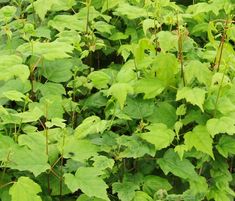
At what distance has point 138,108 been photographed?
7.73 ft

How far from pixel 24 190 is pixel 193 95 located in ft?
2.63

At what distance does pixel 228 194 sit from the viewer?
2.34 m

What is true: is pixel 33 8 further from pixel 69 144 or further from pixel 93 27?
pixel 69 144

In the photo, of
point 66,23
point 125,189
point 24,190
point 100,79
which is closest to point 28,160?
point 24,190

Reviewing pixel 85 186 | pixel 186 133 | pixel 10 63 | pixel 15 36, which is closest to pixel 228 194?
pixel 186 133

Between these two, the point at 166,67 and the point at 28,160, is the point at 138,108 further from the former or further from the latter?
the point at 28,160

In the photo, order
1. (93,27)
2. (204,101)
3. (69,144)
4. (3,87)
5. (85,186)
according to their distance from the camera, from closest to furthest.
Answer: (85,186)
(69,144)
(204,101)
(3,87)
(93,27)

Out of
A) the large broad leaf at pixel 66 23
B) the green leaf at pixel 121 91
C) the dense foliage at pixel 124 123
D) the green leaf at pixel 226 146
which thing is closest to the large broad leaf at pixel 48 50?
the dense foliage at pixel 124 123

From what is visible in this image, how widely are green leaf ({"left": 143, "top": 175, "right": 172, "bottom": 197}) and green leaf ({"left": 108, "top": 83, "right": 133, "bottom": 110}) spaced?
0.33 metres

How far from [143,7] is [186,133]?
104 centimetres

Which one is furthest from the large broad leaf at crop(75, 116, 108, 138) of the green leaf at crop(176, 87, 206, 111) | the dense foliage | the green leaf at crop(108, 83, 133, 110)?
the green leaf at crop(176, 87, 206, 111)

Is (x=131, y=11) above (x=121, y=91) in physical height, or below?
above

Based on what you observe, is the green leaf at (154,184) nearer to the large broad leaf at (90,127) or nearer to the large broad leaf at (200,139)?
the large broad leaf at (200,139)

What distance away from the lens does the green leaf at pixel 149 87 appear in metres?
2.33
